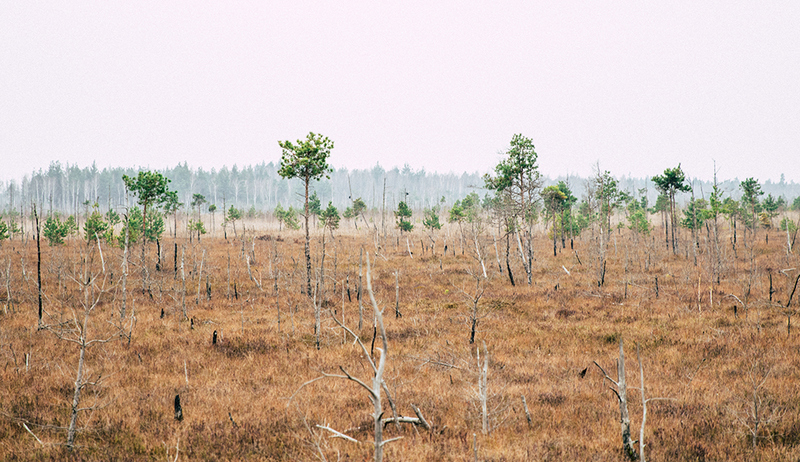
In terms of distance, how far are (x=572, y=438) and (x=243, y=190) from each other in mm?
139796

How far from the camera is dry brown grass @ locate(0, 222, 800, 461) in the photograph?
21.1ft

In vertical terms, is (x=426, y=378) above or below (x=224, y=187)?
below

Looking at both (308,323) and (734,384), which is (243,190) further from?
(734,384)

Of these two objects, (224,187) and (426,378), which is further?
(224,187)

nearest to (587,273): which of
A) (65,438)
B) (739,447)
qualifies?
(739,447)

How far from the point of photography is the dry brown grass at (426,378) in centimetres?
642

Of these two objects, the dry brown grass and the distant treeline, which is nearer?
the dry brown grass

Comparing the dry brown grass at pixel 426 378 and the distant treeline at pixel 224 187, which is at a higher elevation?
the distant treeline at pixel 224 187

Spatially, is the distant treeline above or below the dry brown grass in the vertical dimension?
above

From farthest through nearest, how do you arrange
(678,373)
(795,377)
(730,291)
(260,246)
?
(260,246) → (730,291) → (678,373) → (795,377)

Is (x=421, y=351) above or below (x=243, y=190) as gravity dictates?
below

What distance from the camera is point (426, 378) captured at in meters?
9.70

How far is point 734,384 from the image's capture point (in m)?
8.55

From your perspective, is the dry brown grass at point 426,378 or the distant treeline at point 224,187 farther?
the distant treeline at point 224,187
